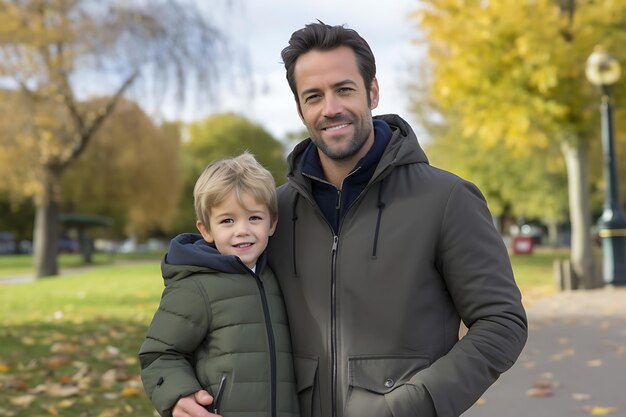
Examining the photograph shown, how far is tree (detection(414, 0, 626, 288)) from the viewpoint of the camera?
1516 centimetres

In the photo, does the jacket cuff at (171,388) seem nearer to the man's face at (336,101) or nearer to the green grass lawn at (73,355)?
the man's face at (336,101)

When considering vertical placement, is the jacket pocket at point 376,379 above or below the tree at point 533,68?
below

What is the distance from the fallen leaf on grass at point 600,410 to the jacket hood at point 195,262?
3.83m

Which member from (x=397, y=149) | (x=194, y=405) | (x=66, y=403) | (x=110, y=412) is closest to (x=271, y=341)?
(x=194, y=405)

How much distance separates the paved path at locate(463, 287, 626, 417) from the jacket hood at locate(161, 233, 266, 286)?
3.62 m

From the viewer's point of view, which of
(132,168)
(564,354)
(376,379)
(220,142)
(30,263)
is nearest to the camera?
(376,379)

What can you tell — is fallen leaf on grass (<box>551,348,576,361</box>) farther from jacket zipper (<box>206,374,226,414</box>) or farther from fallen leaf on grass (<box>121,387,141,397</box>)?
jacket zipper (<box>206,374,226,414</box>)

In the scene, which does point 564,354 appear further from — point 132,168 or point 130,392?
point 132,168

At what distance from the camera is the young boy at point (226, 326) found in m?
2.42

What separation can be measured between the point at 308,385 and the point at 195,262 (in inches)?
20.7

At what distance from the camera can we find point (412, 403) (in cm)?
227

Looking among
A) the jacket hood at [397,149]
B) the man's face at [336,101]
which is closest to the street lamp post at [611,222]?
the jacket hood at [397,149]

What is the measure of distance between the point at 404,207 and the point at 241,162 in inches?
24.0

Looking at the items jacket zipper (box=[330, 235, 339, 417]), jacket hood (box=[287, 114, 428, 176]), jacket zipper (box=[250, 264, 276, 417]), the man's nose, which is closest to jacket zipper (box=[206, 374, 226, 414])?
jacket zipper (box=[250, 264, 276, 417])
